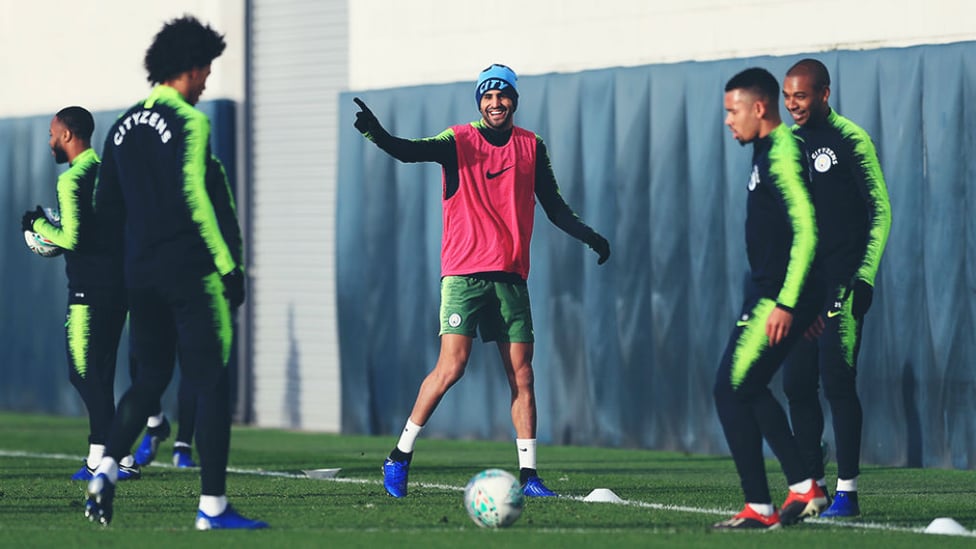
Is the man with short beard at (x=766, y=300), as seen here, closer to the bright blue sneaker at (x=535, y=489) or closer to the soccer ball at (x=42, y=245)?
the bright blue sneaker at (x=535, y=489)

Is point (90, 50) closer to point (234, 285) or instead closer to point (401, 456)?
point (401, 456)

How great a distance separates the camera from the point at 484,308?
922 cm

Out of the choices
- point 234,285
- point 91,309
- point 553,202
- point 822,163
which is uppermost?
point 822,163

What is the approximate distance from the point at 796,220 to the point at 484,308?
2447 mm

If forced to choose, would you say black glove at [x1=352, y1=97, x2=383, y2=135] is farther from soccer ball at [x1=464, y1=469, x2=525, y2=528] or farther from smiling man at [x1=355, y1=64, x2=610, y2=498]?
soccer ball at [x1=464, y1=469, x2=525, y2=528]

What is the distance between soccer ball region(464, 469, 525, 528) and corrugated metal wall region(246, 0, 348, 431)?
8.38 meters

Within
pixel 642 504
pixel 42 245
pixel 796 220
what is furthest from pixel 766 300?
pixel 42 245

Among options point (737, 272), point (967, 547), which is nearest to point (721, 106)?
point (737, 272)

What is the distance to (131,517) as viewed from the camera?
317 inches

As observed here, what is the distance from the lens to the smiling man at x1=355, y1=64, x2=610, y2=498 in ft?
30.0

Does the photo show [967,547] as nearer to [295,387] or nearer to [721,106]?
[721,106]

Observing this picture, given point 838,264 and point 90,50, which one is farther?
point 90,50

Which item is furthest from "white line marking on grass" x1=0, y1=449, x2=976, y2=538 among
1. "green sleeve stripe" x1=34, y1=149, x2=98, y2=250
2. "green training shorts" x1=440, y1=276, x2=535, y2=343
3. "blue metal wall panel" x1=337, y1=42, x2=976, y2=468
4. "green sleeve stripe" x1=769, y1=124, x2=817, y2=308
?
"blue metal wall panel" x1=337, y1=42, x2=976, y2=468

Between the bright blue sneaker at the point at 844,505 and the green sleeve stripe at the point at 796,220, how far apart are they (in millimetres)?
1460
